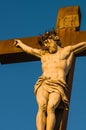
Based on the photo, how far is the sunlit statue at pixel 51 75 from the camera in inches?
261

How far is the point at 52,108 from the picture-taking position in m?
6.64

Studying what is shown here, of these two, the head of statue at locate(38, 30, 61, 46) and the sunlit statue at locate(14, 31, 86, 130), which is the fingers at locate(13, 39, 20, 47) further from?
the head of statue at locate(38, 30, 61, 46)

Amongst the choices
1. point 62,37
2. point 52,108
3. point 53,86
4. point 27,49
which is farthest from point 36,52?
point 52,108

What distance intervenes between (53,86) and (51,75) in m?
0.28

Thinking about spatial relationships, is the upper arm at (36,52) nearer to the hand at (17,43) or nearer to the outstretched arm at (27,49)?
the outstretched arm at (27,49)

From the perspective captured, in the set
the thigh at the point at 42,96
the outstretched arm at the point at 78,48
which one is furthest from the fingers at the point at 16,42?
the thigh at the point at 42,96

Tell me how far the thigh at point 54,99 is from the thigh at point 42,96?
76mm

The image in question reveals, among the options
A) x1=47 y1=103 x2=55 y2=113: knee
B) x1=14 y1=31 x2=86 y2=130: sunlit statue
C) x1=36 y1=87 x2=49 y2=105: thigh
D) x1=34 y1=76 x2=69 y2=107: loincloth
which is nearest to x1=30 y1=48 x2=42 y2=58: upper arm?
x1=14 y1=31 x2=86 y2=130: sunlit statue

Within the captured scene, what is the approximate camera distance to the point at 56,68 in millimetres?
7254

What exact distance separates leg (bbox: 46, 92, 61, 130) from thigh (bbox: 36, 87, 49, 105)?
77mm

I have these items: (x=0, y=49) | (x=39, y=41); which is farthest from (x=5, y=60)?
(x=39, y=41)

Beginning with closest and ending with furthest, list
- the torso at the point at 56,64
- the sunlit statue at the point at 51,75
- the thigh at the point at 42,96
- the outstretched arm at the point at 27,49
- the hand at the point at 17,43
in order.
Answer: the sunlit statue at the point at 51,75 < the thigh at the point at 42,96 < the torso at the point at 56,64 < the outstretched arm at the point at 27,49 < the hand at the point at 17,43

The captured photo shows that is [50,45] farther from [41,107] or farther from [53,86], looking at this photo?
[41,107]

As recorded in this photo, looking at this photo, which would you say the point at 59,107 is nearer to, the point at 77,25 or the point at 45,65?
the point at 45,65
